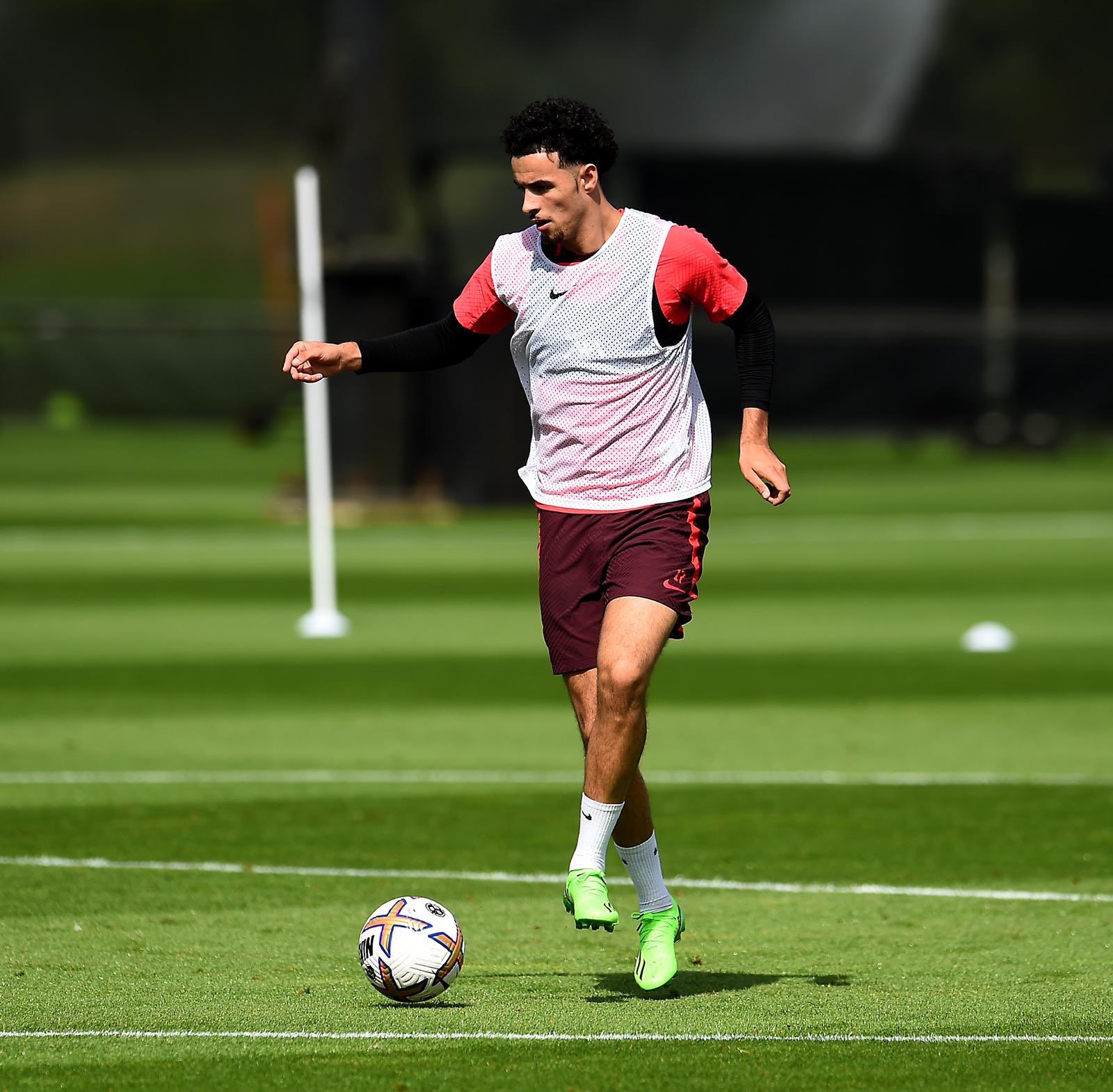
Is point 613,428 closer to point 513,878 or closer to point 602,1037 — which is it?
point 602,1037

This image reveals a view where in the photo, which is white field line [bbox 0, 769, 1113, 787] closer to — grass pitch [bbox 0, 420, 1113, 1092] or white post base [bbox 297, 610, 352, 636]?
grass pitch [bbox 0, 420, 1113, 1092]

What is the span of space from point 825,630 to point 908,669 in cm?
228

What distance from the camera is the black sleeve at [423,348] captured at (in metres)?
6.67

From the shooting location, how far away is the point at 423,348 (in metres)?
6.68

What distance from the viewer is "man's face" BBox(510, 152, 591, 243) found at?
6.25 m

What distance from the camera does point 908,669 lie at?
14.7 meters

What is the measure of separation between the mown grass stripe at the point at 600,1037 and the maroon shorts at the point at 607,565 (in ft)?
3.73

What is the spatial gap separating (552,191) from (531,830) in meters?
3.62

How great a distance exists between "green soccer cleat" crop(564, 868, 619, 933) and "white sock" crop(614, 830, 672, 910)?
0.94 ft

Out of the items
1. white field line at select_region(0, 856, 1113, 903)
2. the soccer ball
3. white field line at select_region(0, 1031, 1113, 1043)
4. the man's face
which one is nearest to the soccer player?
the man's face

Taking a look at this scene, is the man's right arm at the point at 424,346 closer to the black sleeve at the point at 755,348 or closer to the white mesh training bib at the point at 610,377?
the white mesh training bib at the point at 610,377

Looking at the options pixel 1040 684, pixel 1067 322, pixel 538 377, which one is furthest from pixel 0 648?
pixel 1067 322

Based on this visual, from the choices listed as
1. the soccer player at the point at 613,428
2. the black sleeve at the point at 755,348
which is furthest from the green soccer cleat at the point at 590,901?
the black sleeve at the point at 755,348

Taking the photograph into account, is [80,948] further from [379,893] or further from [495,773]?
[495,773]
